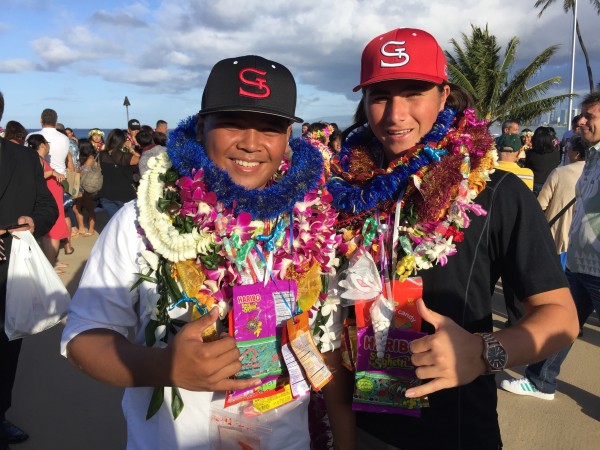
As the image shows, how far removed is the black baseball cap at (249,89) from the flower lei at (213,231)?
0.21 metres

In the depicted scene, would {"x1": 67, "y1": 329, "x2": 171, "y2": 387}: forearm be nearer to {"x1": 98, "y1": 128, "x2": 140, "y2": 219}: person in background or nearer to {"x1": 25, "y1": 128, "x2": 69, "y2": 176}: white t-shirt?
{"x1": 25, "y1": 128, "x2": 69, "y2": 176}: white t-shirt

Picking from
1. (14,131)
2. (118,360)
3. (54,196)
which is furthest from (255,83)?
(54,196)

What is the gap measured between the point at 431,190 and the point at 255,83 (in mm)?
733

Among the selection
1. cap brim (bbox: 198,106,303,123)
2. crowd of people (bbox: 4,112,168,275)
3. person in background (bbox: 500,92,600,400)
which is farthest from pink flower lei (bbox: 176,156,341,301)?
crowd of people (bbox: 4,112,168,275)

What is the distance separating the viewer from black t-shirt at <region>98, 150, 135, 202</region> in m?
9.07

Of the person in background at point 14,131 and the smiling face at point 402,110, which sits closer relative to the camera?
the smiling face at point 402,110

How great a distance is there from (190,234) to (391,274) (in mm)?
744

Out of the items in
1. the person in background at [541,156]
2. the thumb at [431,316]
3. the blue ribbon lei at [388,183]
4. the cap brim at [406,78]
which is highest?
the person in background at [541,156]

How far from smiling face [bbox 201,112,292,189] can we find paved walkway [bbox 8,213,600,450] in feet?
8.53

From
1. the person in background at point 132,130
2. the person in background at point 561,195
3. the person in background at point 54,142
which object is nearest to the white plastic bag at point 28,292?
the person in background at point 561,195

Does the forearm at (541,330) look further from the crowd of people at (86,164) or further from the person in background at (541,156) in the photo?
the person in background at (541,156)

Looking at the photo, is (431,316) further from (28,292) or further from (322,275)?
(28,292)

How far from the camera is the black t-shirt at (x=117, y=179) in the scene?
907 centimetres

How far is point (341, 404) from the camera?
186cm
